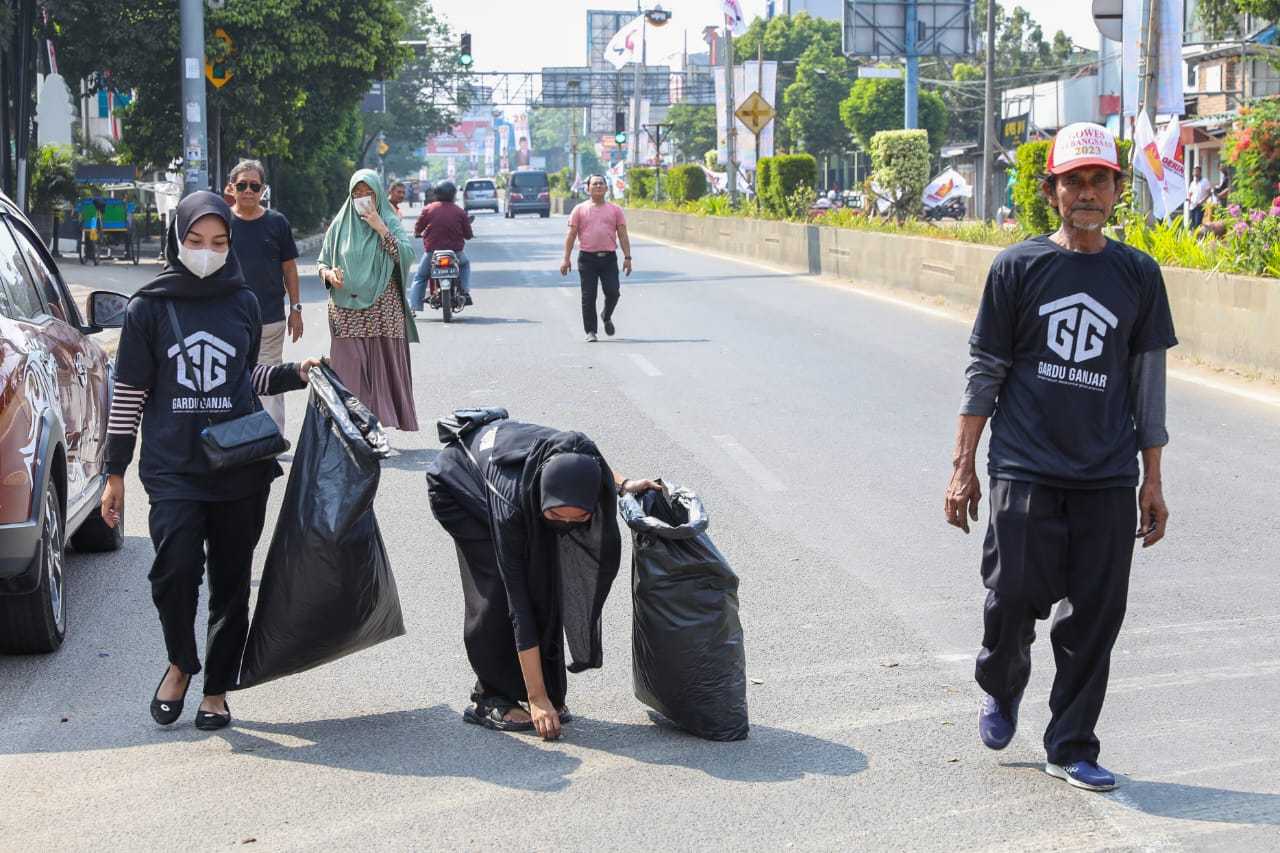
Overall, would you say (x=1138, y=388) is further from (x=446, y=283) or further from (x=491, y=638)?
(x=446, y=283)

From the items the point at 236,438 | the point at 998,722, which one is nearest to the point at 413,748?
the point at 236,438

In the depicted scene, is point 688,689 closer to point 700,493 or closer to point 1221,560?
point 1221,560

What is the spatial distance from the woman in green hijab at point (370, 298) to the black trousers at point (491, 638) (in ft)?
18.6

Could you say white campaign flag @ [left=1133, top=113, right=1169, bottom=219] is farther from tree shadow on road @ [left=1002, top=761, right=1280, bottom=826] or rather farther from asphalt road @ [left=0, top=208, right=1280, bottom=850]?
tree shadow on road @ [left=1002, top=761, right=1280, bottom=826]

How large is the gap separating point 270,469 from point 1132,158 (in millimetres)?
15366

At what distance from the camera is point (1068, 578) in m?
4.82

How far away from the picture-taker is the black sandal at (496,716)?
547 cm

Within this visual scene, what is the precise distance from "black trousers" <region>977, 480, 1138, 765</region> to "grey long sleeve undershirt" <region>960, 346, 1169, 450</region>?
179 mm

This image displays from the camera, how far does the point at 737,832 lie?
4.56 m

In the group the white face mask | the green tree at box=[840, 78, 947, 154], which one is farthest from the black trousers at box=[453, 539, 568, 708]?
the green tree at box=[840, 78, 947, 154]

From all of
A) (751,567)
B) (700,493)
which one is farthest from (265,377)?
A: (700,493)

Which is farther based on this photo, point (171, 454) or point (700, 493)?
point (700, 493)

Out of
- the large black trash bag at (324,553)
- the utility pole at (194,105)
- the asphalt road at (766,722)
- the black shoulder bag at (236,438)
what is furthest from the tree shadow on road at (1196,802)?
the utility pole at (194,105)

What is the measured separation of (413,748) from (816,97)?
306 ft
